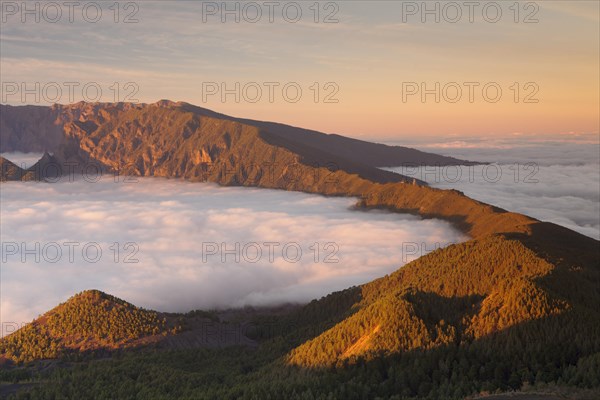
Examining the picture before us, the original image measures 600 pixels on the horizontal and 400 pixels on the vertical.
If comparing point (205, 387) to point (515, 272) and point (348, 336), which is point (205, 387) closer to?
point (348, 336)

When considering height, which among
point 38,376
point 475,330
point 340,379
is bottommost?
point 38,376

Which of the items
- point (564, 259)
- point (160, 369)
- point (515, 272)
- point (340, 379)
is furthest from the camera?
point (564, 259)

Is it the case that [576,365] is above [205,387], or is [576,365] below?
above

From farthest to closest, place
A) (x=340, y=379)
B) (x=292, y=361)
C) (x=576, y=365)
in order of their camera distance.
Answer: (x=292, y=361) < (x=340, y=379) < (x=576, y=365)

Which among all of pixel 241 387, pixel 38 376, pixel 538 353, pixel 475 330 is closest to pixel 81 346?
pixel 38 376

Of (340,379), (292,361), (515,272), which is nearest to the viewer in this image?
(340,379)

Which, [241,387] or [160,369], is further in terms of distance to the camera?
→ [160,369]

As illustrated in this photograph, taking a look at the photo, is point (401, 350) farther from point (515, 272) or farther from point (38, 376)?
point (38, 376)

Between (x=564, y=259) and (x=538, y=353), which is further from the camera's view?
(x=564, y=259)

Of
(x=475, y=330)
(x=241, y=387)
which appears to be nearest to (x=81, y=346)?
(x=241, y=387)
